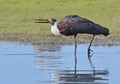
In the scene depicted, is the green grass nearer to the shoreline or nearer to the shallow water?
the shoreline

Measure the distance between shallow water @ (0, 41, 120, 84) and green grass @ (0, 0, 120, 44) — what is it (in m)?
1.48

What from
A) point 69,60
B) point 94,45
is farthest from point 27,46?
point 69,60

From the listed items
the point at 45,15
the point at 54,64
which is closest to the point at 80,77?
the point at 54,64

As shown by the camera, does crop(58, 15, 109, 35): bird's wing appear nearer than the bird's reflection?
No

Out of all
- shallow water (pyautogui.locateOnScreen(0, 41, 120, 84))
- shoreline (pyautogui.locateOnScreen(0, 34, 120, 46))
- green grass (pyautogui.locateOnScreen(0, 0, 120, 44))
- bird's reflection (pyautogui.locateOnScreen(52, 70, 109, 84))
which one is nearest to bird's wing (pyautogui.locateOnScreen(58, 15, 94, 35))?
shallow water (pyautogui.locateOnScreen(0, 41, 120, 84))

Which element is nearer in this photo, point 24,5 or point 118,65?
point 118,65

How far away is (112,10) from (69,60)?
32.2ft

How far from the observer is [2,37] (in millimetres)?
18203

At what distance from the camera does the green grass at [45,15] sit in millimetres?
18206

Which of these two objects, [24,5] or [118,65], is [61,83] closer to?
[118,65]

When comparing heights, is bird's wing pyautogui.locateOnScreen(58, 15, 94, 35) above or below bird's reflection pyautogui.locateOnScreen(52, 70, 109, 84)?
above

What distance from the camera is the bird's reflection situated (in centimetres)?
1158

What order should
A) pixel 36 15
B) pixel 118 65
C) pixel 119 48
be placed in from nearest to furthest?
1. pixel 118 65
2. pixel 119 48
3. pixel 36 15

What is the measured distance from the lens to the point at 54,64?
44.4ft
